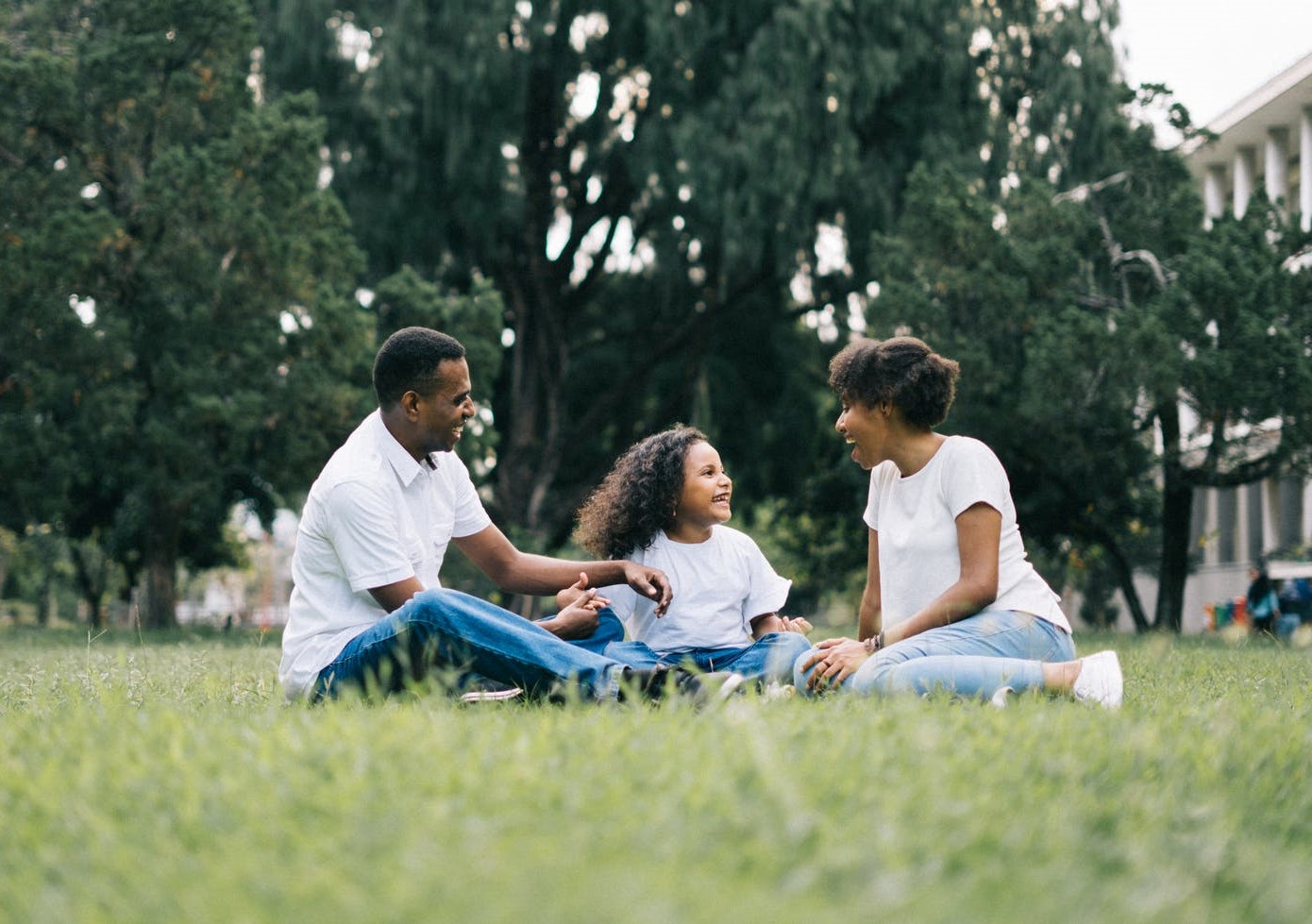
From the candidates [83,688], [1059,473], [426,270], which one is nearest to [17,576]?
[426,270]

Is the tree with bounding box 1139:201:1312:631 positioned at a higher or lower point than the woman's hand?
higher

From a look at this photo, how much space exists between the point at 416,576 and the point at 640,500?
1.22 meters

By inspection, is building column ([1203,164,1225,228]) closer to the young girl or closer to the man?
the young girl

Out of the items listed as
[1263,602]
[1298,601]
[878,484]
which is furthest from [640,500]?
[1298,601]

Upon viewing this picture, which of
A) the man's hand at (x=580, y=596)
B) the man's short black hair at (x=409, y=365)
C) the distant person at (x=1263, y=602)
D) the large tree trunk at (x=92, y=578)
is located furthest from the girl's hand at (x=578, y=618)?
the large tree trunk at (x=92, y=578)

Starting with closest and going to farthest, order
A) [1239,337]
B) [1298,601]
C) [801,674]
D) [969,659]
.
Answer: [969,659] < [801,674] < [1239,337] < [1298,601]

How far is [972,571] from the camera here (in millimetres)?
5027

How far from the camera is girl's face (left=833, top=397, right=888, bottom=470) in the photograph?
534cm

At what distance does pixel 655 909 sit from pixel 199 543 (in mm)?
23791

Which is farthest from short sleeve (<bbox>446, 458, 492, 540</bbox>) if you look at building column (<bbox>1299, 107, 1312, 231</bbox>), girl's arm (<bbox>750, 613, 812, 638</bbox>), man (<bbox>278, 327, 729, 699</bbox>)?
building column (<bbox>1299, 107, 1312, 231</bbox>)

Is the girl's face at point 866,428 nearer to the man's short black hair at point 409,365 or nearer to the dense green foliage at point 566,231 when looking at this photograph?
the man's short black hair at point 409,365

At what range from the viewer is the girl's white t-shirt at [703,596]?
5887mm

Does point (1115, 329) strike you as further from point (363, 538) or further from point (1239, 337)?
point (363, 538)

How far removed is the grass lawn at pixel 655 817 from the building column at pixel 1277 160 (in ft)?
117
